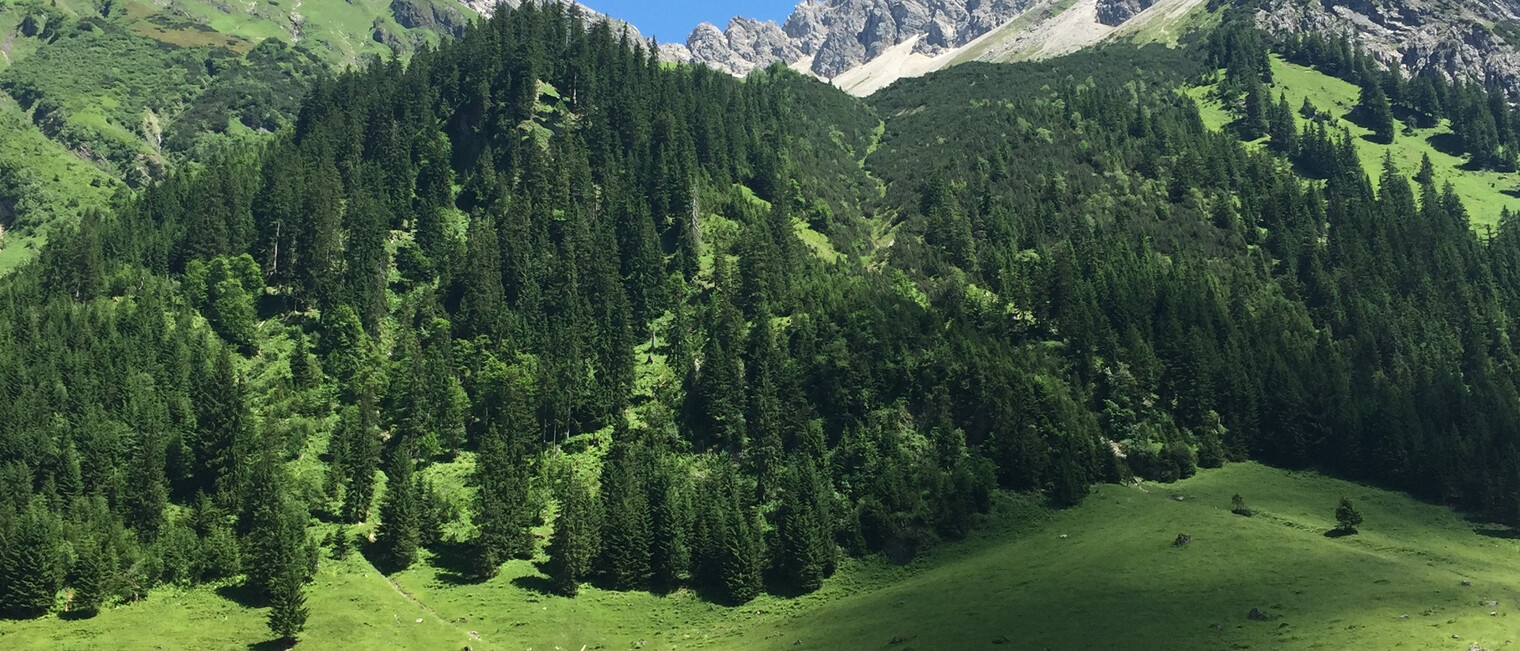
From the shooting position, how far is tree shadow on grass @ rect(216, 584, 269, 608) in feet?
376

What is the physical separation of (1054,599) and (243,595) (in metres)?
83.5

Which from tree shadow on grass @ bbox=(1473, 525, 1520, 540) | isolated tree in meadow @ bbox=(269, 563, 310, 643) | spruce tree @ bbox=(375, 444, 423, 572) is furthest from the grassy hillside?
spruce tree @ bbox=(375, 444, 423, 572)

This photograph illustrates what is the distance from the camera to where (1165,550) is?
114000mm

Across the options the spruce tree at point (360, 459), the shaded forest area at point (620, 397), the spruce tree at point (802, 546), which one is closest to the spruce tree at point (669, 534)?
the shaded forest area at point (620, 397)

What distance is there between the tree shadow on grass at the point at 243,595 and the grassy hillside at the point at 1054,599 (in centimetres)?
63

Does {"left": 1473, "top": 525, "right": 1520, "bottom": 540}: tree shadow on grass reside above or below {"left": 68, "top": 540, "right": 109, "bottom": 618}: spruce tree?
below

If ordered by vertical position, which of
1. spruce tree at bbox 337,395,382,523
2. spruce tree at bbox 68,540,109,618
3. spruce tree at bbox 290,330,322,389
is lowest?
spruce tree at bbox 68,540,109,618

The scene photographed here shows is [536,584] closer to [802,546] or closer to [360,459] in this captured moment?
[360,459]

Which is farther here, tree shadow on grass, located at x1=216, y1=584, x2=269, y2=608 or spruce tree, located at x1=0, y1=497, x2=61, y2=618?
tree shadow on grass, located at x1=216, y1=584, x2=269, y2=608

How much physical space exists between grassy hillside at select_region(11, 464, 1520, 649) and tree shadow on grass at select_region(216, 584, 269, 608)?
63cm

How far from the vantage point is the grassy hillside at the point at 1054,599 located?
92.7 m

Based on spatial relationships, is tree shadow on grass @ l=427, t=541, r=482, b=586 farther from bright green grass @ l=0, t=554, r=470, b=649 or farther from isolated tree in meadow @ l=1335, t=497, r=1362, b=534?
isolated tree in meadow @ l=1335, t=497, r=1362, b=534

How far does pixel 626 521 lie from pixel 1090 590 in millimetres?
53446

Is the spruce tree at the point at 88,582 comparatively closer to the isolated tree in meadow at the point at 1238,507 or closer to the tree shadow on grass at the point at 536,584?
the tree shadow on grass at the point at 536,584
